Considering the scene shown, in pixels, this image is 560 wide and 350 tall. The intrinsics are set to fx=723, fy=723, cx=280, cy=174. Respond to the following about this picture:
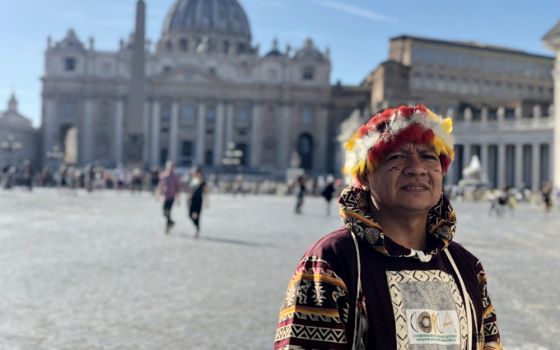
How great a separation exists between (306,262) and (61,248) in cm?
1045

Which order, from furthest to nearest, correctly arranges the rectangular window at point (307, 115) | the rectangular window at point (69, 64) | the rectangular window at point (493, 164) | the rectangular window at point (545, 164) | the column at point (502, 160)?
the rectangular window at point (307, 115), the rectangular window at point (69, 64), the rectangular window at point (493, 164), the column at point (502, 160), the rectangular window at point (545, 164)

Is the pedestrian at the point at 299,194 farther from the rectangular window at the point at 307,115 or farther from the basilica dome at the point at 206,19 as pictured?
the basilica dome at the point at 206,19

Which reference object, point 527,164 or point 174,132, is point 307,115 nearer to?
point 174,132

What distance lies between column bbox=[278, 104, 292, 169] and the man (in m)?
77.8

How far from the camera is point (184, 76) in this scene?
7888cm

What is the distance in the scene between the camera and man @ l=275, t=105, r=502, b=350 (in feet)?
7.71

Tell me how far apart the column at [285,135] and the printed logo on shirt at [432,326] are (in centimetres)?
7798

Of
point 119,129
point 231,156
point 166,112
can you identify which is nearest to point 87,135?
point 119,129

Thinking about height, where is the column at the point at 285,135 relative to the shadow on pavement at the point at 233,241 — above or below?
above

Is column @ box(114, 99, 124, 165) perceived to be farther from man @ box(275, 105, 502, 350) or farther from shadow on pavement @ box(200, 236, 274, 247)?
man @ box(275, 105, 502, 350)

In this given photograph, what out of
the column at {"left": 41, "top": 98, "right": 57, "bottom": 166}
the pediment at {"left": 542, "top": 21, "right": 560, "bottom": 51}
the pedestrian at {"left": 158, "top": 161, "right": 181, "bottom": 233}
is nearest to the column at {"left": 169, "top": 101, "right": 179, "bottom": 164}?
the column at {"left": 41, "top": 98, "right": 57, "bottom": 166}

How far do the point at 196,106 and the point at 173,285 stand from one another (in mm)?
72540

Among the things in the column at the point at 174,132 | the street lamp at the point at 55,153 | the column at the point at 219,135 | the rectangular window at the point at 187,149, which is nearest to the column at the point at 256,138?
the column at the point at 219,135

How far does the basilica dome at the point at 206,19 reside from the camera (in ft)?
307
